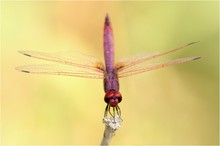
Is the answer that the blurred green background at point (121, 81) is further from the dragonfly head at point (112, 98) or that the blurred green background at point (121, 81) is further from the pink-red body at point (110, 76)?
the dragonfly head at point (112, 98)

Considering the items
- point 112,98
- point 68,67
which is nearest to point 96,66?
point 68,67

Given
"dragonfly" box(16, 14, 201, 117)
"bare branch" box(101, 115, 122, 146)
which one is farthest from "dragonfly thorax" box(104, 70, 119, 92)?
"bare branch" box(101, 115, 122, 146)

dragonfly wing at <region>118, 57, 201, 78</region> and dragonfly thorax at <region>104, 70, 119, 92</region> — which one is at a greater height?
dragonfly wing at <region>118, 57, 201, 78</region>

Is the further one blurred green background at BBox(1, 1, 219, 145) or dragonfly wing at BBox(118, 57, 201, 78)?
blurred green background at BBox(1, 1, 219, 145)

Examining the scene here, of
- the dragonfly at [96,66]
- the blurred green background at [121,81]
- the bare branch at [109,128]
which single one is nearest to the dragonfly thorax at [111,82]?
the dragonfly at [96,66]

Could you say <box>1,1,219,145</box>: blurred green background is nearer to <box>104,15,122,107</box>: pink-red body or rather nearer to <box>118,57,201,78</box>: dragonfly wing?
<box>104,15,122,107</box>: pink-red body

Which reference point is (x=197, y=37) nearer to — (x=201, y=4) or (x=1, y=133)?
(x=201, y=4)
